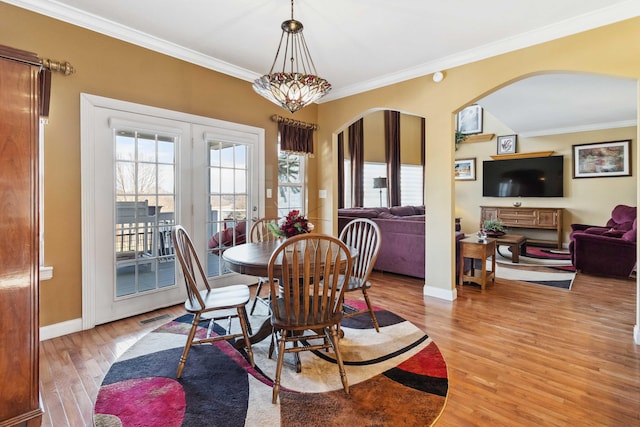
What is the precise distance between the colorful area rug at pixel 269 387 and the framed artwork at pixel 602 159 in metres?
6.63

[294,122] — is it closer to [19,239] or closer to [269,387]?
[269,387]

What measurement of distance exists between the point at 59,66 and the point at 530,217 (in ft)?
27.8

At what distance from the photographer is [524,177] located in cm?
747

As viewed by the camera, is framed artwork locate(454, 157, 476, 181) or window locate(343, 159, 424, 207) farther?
framed artwork locate(454, 157, 476, 181)

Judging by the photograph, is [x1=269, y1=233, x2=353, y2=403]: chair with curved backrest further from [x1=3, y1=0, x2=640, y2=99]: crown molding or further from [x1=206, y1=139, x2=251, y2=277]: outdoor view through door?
[x1=3, y1=0, x2=640, y2=99]: crown molding

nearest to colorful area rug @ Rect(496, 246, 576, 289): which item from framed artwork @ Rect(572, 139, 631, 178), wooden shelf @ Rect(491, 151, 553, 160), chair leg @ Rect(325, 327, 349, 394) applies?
framed artwork @ Rect(572, 139, 631, 178)

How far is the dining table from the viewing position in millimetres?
2043

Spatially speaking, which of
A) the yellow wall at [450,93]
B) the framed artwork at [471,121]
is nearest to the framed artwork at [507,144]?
the framed artwork at [471,121]

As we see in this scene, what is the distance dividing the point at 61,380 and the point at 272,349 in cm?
133

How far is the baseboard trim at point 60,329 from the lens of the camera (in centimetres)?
261

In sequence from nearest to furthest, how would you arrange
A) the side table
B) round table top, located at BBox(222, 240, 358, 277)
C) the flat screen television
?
round table top, located at BBox(222, 240, 358, 277)
the side table
the flat screen television

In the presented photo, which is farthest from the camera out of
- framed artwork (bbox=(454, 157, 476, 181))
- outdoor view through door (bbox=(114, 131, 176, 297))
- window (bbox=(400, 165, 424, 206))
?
framed artwork (bbox=(454, 157, 476, 181))

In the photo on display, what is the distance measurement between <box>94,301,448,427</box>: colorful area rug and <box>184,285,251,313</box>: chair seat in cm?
43

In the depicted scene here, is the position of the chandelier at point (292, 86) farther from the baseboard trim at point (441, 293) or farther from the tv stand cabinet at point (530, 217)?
the tv stand cabinet at point (530, 217)
